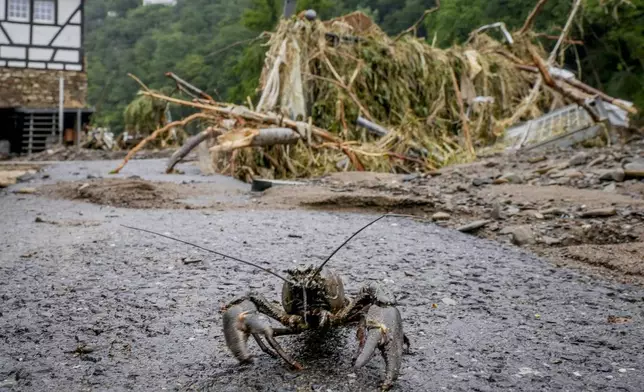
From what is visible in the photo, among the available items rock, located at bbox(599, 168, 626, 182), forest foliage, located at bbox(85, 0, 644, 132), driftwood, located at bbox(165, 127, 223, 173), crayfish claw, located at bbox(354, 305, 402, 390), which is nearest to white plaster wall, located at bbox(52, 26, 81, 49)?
forest foliage, located at bbox(85, 0, 644, 132)

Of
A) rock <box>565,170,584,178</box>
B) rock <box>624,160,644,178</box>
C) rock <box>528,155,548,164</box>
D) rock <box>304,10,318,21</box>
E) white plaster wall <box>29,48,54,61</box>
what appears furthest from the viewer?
white plaster wall <box>29,48,54,61</box>

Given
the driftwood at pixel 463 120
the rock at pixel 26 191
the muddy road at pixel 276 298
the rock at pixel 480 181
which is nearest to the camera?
the muddy road at pixel 276 298

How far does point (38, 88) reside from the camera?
77.8 ft

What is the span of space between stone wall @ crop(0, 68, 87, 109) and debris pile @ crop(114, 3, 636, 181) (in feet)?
47.8

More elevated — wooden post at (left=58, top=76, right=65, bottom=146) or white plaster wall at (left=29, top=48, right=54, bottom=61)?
white plaster wall at (left=29, top=48, right=54, bottom=61)

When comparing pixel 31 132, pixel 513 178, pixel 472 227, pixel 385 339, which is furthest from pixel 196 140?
pixel 31 132

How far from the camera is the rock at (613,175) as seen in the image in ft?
21.9

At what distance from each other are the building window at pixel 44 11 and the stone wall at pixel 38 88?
2045mm

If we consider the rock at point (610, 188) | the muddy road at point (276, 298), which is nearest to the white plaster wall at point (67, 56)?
the muddy road at point (276, 298)

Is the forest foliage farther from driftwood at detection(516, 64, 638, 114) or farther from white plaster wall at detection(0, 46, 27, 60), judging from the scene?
white plaster wall at detection(0, 46, 27, 60)

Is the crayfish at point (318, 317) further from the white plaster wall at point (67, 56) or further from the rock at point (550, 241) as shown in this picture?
the white plaster wall at point (67, 56)

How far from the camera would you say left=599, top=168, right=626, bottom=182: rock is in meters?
6.68

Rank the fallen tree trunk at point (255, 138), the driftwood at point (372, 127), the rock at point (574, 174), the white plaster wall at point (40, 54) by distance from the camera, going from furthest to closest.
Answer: the white plaster wall at point (40, 54) → the driftwood at point (372, 127) → the fallen tree trunk at point (255, 138) → the rock at point (574, 174)

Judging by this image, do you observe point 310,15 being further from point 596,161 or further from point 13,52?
point 13,52
